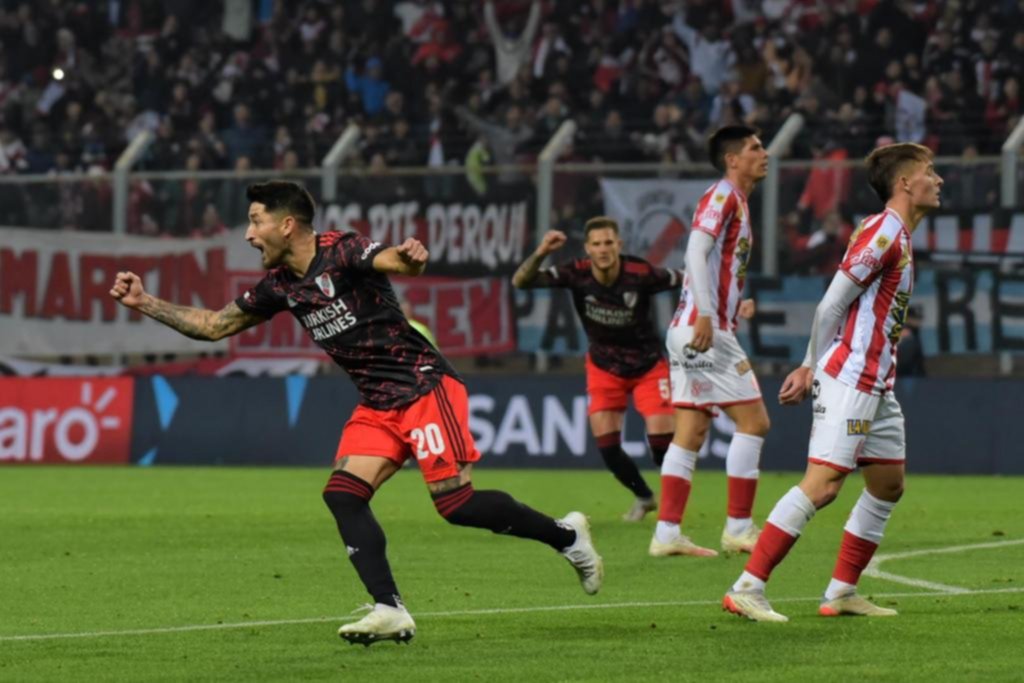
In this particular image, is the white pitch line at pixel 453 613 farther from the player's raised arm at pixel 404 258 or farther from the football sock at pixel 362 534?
the player's raised arm at pixel 404 258

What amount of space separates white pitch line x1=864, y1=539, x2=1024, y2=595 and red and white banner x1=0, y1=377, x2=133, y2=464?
41.9 ft

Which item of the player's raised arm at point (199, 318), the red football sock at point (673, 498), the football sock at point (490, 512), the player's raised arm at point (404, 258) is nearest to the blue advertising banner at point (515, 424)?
the red football sock at point (673, 498)

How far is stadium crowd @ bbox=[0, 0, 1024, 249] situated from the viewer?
2323cm

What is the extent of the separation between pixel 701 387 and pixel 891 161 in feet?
11.5

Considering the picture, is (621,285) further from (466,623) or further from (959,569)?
(466,623)

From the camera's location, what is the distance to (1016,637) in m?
8.00

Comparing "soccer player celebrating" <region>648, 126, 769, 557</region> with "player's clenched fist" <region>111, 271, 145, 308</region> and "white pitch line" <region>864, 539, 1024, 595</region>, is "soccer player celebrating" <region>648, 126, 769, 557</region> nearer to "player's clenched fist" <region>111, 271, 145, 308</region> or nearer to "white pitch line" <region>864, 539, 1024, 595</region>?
"white pitch line" <region>864, 539, 1024, 595</region>

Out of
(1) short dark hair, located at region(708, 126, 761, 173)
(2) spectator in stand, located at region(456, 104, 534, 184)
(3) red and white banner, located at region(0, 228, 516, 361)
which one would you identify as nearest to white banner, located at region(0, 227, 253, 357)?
(3) red and white banner, located at region(0, 228, 516, 361)

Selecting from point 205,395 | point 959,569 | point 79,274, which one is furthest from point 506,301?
point 959,569

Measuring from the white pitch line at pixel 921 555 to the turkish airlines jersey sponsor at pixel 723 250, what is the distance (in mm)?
1655

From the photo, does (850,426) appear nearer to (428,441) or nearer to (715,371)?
(428,441)

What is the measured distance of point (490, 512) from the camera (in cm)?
830

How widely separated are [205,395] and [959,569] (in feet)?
43.9

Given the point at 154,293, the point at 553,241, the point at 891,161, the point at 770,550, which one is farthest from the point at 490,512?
the point at 154,293
